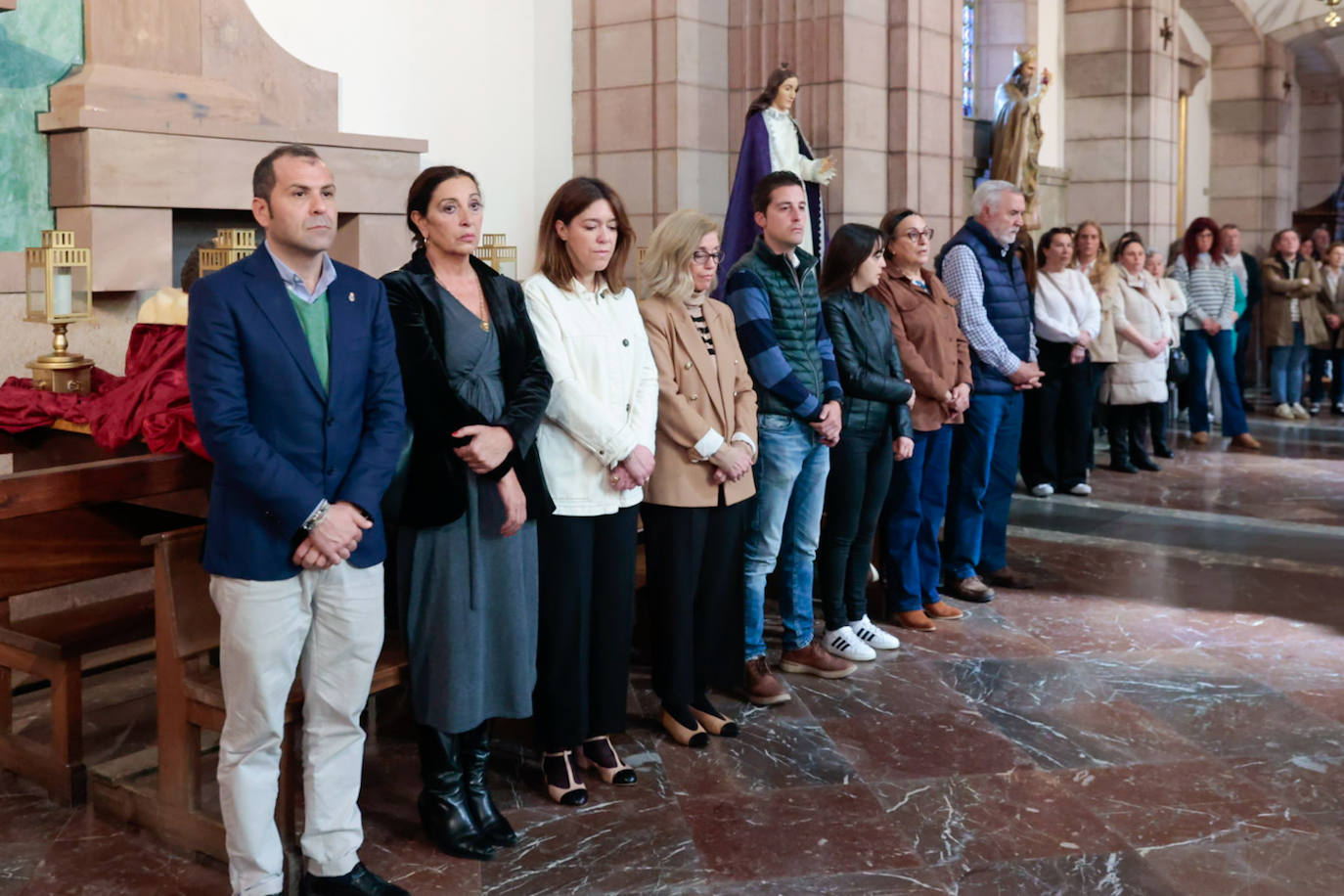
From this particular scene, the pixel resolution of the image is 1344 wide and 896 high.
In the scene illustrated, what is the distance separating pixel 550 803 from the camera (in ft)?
11.8

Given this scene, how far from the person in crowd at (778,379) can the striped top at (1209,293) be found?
6701 mm

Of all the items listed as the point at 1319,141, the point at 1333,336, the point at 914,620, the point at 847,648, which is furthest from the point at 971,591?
the point at 1319,141

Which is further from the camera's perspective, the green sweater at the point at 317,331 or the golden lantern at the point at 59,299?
the golden lantern at the point at 59,299

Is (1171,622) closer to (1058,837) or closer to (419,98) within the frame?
(1058,837)

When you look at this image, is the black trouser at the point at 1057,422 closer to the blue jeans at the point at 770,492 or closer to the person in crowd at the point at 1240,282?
the person in crowd at the point at 1240,282

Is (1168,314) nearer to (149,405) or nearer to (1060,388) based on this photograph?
(1060,388)

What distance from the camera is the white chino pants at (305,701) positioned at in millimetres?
2822

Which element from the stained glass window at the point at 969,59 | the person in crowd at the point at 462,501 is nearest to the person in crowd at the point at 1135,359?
the stained glass window at the point at 969,59

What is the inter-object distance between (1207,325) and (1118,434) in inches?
68.1

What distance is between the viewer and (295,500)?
2750 mm

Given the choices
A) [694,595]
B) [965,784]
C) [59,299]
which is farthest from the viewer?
[59,299]

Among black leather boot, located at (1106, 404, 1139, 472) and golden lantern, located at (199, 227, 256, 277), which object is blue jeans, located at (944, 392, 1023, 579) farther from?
black leather boot, located at (1106, 404, 1139, 472)

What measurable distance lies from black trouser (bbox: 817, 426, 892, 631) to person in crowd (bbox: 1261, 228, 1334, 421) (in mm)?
8319

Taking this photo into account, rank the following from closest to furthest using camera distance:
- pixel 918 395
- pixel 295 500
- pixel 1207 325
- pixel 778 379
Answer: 1. pixel 295 500
2. pixel 778 379
3. pixel 918 395
4. pixel 1207 325
